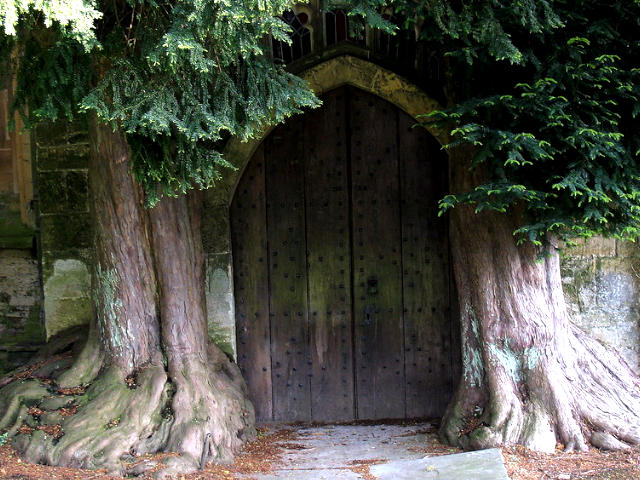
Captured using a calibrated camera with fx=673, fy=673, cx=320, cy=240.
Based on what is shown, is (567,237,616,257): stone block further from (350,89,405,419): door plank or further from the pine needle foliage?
the pine needle foliage

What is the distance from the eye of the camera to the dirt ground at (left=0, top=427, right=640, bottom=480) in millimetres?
3395

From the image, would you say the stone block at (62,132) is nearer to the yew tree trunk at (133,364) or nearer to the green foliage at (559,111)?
the yew tree trunk at (133,364)

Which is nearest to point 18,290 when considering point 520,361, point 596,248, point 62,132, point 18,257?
point 18,257

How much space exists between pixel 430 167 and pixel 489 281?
111 cm

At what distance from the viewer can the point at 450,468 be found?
3557 mm

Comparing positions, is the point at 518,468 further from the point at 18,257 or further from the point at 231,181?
the point at 18,257

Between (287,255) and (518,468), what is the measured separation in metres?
2.22

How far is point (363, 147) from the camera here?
16.2ft

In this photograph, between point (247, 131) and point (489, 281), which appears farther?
Answer: point (489, 281)

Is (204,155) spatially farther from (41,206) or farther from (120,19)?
(41,206)

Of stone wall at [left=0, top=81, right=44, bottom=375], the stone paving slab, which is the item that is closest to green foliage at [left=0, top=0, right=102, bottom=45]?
the stone paving slab

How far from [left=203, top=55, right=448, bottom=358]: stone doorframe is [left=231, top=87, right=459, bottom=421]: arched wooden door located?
14cm

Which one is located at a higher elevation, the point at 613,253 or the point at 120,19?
the point at 120,19

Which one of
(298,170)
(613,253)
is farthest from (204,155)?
(613,253)
